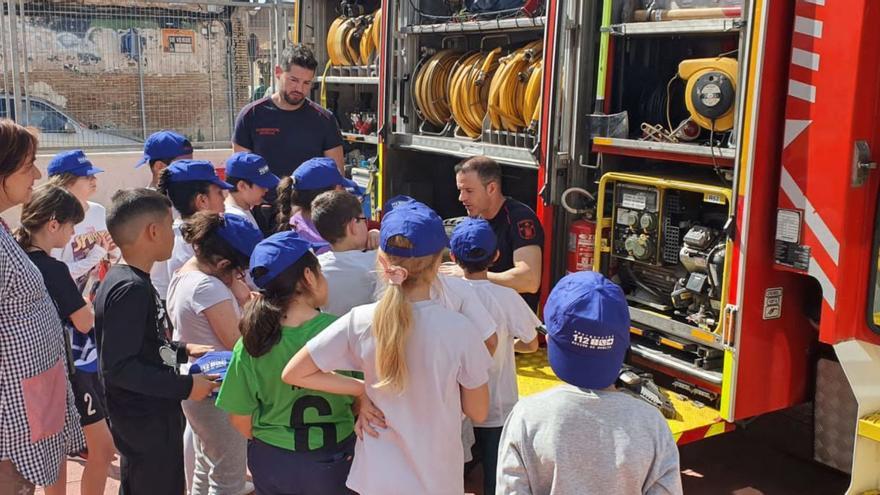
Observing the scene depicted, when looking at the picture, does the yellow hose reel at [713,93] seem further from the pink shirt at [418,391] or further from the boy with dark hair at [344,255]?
the pink shirt at [418,391]

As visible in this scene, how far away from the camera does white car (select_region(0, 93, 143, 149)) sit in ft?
30.9

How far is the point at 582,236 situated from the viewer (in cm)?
461

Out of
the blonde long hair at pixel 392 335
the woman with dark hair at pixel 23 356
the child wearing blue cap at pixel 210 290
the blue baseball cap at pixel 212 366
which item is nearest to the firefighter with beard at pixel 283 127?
the child wearing blue cap at pixel 210 290

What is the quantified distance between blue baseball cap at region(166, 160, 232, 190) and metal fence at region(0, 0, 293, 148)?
20.3 ft

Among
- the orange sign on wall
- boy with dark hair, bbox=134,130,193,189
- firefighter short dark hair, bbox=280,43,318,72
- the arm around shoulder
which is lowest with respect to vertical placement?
the arm around shoulder

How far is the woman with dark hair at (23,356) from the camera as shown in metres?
2.64

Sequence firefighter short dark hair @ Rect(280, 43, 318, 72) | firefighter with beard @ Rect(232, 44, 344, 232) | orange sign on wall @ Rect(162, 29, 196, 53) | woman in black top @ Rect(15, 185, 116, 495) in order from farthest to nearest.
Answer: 1. orange sign on wall @ Rect(162, 29, 196, 53)
2. firefighter with beard @ Rect(232, 44, 344, 232)
3. firefighter short dark hair @ Rect(280, 43, 318, 72)
4. woman in black top @ Rect(15, 185, 116, 495)

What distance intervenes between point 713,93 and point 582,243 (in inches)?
44.0

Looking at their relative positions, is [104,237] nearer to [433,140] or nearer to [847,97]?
[433,140]

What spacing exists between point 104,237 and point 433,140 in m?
2.17

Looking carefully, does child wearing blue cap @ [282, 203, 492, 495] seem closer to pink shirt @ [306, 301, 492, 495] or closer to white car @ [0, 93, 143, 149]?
pink shirt @ [306, 301, 492, 495]

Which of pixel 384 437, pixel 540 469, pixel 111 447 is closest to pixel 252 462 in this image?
pixel 384 437

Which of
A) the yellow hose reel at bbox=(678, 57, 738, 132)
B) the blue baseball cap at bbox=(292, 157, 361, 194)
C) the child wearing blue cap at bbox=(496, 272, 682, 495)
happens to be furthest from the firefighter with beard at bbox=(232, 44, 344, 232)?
the child wearing blue cap at bbox=(496, 272, 682, 495)

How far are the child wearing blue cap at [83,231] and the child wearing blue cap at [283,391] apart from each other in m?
2.17
